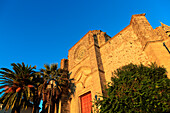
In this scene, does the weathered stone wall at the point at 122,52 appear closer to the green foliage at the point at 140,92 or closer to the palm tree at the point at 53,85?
the green foliage at the point at 140,92

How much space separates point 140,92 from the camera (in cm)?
645

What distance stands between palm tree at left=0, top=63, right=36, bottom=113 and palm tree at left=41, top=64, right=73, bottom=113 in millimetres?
1511

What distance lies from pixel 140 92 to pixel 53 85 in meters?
9.61

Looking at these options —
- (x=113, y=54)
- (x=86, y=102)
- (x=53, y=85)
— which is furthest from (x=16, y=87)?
(x=113, y=54)

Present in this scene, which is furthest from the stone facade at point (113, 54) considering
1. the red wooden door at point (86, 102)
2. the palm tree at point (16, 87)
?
the palm tree at point (16, 87)

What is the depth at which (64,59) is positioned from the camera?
57.2ft

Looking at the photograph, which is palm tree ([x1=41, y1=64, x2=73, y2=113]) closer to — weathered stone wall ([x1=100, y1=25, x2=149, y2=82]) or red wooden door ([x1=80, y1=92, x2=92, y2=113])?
red wooden door ([x1=80, y1=92, x2=92, y2=113])

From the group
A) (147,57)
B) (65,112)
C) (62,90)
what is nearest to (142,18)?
(147,57)

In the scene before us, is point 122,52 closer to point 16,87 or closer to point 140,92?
point 140,92

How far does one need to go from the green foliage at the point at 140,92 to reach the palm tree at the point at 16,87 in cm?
859

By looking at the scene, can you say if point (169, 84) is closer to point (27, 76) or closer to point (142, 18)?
point (142, 18)

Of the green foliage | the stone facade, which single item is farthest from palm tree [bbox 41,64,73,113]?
the green foliage

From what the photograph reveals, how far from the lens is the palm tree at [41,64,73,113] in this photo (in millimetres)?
12628

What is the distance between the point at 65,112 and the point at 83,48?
7924 millimetres
